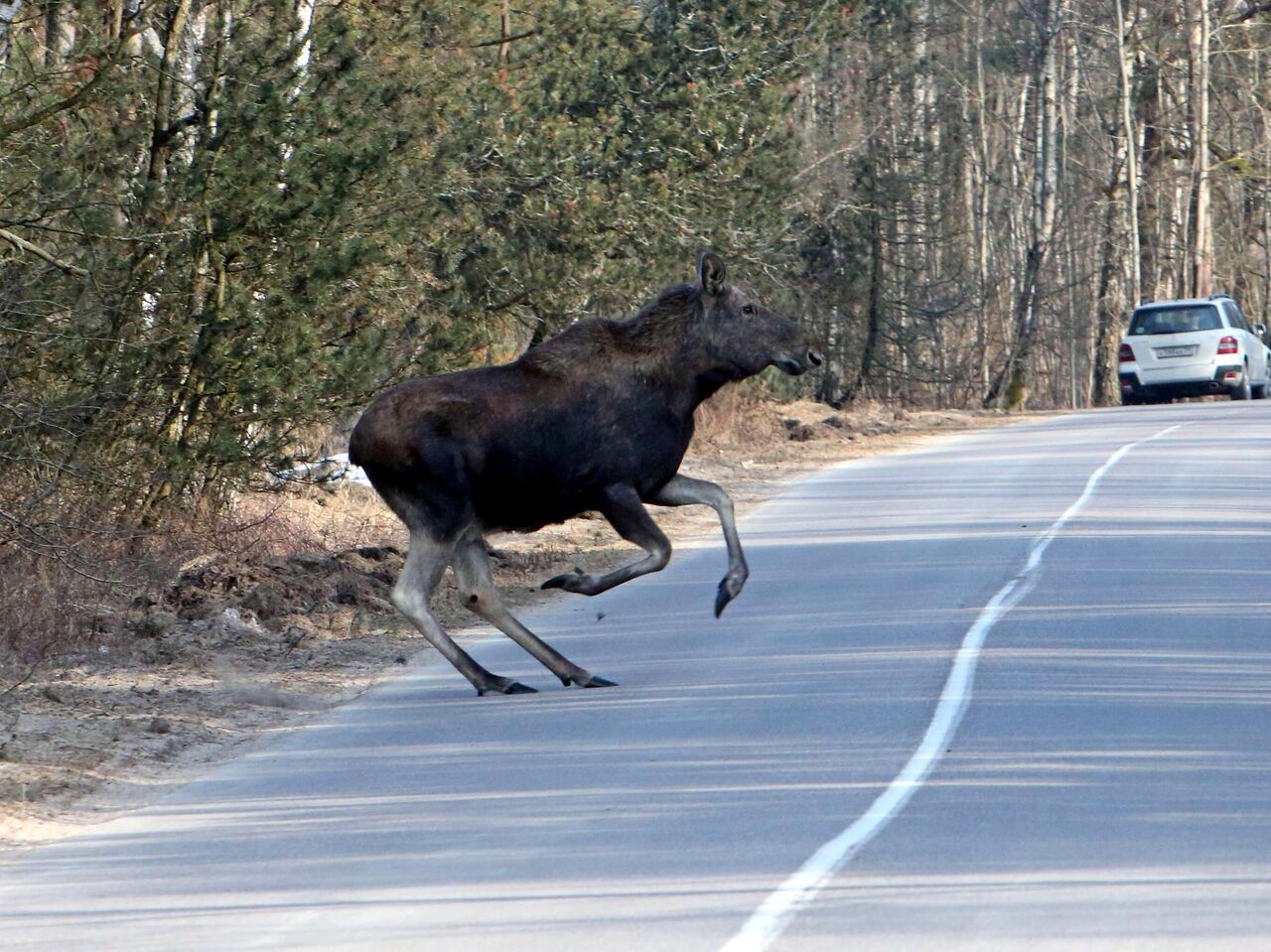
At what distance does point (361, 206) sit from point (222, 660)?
5.12 meters

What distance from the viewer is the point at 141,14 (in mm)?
15781

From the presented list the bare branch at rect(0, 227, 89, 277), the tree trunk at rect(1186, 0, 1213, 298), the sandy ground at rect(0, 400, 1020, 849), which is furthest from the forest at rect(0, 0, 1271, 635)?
the tree trunk at rect(1186, 0, 1213, 298)

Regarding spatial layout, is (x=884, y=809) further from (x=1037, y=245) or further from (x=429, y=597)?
(x=1037, y=245)

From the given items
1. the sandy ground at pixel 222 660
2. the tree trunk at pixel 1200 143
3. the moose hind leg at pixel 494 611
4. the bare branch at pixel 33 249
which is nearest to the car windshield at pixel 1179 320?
the tree trunk at pixel 1200 143

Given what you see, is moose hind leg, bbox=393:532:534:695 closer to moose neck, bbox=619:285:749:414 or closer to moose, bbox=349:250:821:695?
moose, bbox=349:250:821:695

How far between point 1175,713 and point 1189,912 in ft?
11.6

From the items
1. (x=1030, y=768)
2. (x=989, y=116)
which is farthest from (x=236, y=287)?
(x=989, y=116)

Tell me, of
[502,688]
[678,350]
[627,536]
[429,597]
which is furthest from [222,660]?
[678,350]

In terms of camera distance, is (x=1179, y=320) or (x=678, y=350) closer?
(x=678, y=350)

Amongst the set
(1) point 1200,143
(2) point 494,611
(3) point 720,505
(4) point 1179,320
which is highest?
(1) point 1200,143

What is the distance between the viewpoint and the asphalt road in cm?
659

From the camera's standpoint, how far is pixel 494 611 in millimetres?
11609

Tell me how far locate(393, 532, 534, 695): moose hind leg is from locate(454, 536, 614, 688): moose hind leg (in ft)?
0.72

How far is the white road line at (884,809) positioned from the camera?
6383 mm
